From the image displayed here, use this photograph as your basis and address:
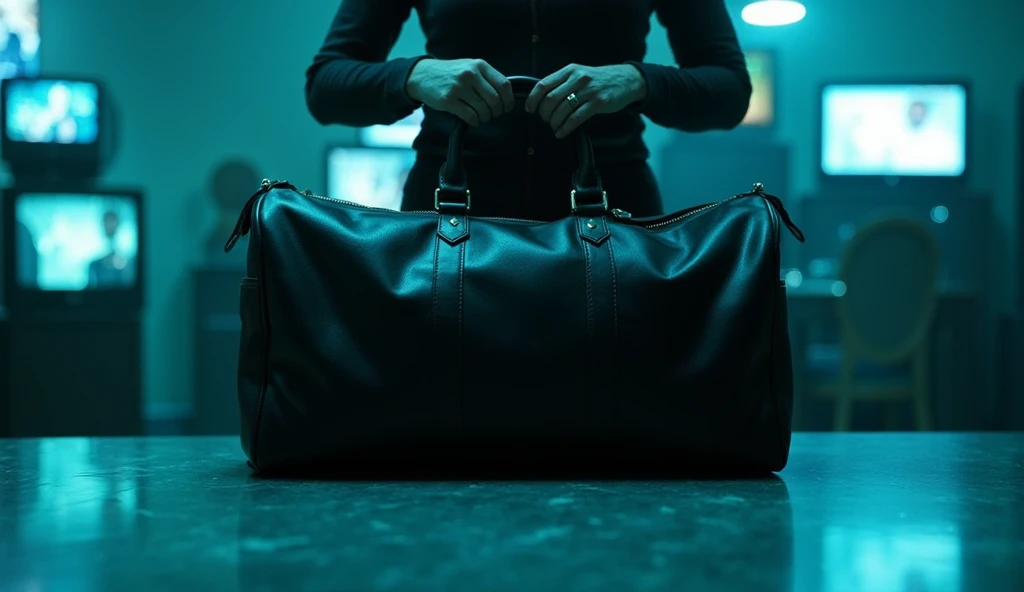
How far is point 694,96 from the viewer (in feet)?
2.75

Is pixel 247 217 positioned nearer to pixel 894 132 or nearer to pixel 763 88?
pixel 763 88

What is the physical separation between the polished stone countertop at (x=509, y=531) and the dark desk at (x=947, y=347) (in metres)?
2.35

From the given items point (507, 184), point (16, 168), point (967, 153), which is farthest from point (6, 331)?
point (967, 153)

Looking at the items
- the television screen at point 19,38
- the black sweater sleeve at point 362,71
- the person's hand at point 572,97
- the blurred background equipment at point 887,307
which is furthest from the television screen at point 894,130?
the television screen at point 19,38

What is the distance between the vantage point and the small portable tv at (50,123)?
3.03 metres

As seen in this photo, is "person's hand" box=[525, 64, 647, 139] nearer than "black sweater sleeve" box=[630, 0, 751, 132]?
Yes

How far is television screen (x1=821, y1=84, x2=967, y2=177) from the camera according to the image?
3676mm

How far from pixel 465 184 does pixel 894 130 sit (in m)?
3.52

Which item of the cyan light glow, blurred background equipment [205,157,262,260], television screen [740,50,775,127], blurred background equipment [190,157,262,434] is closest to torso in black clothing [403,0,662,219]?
the cyan light glow

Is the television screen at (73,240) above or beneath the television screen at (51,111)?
beneath

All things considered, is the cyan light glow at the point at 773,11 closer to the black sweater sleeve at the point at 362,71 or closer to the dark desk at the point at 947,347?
the dark desk at the point at 947,347

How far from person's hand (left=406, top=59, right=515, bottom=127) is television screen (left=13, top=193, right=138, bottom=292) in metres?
2.65

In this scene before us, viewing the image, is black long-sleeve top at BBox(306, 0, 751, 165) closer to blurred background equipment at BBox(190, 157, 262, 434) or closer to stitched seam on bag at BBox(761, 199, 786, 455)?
stitched seam on bag at BBox(761, 199, 786, 455)

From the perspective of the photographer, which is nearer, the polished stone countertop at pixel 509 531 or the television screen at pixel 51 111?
the polished stone countertop at pixel 509 531
